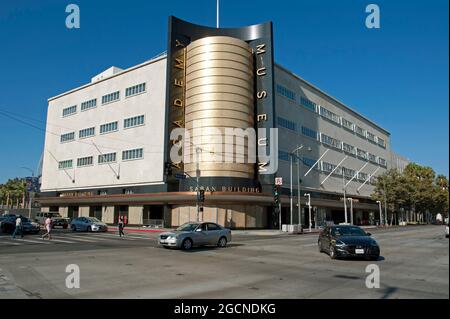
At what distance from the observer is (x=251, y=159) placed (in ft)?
172

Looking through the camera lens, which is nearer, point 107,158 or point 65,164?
point 107,158

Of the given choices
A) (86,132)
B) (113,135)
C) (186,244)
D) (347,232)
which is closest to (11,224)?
(186,244)

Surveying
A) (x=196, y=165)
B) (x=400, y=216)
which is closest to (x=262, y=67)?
(x=196, y=165)

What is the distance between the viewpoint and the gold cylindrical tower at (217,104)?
165ft

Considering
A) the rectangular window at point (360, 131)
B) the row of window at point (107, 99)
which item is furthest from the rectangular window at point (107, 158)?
the rectangular window at point (360, 131)

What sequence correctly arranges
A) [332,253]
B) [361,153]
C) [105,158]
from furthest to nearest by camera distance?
[361,153] < [105,158] < [332,253]

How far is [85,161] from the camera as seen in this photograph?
65625 mm

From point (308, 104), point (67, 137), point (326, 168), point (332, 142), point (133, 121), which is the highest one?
point (308, 104)

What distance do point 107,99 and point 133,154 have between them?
41.6 ft

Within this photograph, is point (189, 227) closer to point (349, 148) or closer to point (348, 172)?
point (348, 172)

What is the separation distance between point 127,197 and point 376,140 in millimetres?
74325

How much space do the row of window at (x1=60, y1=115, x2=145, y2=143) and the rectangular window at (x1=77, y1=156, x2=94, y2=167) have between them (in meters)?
3.93

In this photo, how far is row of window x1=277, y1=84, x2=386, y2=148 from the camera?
204 ft
